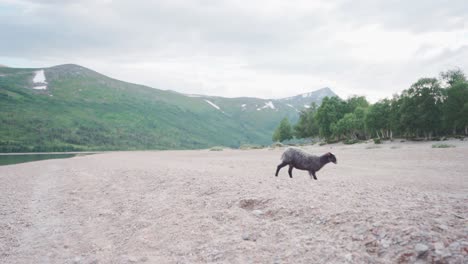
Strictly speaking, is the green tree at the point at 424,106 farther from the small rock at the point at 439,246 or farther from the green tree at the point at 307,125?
the small rock at the point at 439,246

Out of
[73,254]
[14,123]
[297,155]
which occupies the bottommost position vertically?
[73,254]

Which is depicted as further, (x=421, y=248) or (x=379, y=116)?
(x=379, y=116)

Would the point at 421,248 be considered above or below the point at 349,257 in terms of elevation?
above

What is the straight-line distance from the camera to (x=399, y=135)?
214 ft

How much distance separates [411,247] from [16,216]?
1352 cm

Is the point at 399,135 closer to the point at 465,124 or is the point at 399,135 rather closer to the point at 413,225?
the point at 465,124

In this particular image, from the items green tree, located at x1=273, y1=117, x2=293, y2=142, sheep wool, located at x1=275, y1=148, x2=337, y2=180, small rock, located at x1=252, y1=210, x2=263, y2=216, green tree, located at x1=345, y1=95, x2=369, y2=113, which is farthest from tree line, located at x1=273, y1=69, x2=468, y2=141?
small rock, located at x1=252, y1=210, x2=263, y2=216

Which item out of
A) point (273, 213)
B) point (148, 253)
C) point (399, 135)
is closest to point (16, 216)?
point (148, 253)

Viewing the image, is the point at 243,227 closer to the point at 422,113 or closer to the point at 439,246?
Answer: the point at 439,246

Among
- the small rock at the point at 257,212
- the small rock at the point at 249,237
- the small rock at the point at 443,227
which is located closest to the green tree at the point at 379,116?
the small rock at the point at 257,212

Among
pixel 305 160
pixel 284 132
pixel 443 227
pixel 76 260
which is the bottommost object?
pixel 76 260

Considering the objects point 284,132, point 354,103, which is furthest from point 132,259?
point 284,132

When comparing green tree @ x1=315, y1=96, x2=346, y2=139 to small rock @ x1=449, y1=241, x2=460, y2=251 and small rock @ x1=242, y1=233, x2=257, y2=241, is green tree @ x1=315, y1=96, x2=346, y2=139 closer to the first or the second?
small rock @ x1=242, y1=233, x2=257, y2=241

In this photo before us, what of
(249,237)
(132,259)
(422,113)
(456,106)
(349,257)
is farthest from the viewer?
(422,113)
